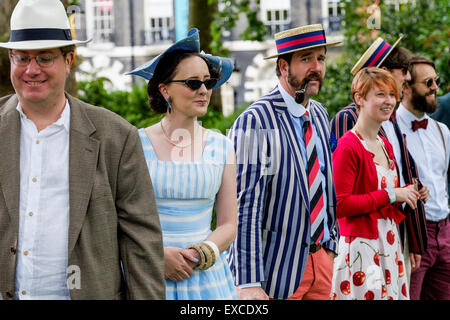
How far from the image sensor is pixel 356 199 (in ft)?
15.7

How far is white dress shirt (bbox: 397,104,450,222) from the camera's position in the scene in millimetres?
5645

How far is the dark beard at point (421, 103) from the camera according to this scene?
229 inches

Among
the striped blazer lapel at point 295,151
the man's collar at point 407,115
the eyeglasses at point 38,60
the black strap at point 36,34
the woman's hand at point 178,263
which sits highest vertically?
the black strap at point 36,34

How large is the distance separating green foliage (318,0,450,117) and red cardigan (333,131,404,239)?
6.16 meters

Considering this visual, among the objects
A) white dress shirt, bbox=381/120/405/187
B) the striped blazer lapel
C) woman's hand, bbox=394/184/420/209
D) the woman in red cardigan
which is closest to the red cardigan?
the woman in red cardigan

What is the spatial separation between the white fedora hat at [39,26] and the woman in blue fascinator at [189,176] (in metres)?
0.79

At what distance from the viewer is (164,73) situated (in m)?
4.04

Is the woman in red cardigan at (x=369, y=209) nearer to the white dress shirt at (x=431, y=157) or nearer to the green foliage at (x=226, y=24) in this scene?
the white dress shirt at (x=431, y=157)

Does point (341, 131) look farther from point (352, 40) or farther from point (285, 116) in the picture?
point (352, 40)

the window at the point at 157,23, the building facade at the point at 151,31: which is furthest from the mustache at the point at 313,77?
the window at the point at 157,23

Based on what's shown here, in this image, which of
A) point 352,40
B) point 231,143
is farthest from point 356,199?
point 352,40

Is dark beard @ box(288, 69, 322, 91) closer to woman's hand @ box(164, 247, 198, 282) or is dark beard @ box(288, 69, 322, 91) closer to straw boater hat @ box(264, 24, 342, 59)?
straw boater hat @ box(264, 24, 342, 59)

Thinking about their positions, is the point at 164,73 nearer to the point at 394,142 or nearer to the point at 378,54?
the point at 394,142
